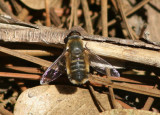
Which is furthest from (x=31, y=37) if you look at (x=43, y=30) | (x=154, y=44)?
(x=154, y=44)

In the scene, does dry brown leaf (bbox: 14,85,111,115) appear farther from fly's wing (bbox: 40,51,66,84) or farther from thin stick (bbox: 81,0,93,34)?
thin stick (bbox: 81,0,93,34)

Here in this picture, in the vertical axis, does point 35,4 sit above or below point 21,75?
above

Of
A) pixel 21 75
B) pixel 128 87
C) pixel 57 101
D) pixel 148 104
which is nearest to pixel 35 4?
pixel 21 75

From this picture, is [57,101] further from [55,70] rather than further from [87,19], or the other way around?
[87,19]

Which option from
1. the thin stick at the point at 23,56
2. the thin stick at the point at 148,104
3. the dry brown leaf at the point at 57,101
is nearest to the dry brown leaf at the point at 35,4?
the thin stick at the point at 23,56

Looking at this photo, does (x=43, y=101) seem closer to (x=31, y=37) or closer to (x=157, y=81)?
(x=31, y=37)

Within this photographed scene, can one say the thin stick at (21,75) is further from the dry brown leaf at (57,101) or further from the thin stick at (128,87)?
the thin stick at (128,87)
